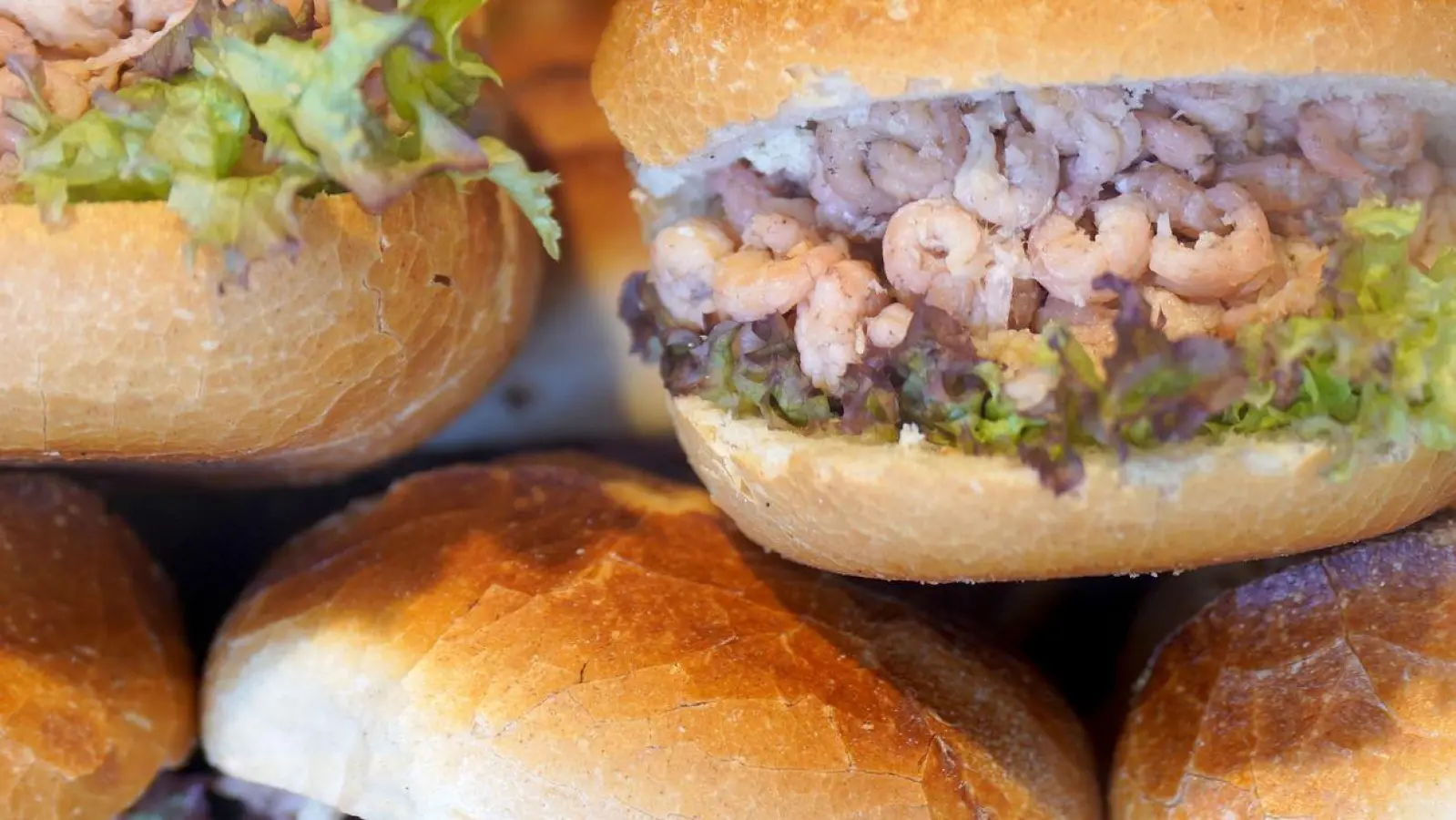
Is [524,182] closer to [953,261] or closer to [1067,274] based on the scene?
[953,261]

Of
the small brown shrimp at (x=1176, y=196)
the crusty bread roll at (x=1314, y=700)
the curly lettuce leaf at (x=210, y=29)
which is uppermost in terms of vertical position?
the curly lettuce leaf at (x=210, y=29)

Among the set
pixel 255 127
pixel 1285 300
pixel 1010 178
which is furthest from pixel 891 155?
pixel 255 127

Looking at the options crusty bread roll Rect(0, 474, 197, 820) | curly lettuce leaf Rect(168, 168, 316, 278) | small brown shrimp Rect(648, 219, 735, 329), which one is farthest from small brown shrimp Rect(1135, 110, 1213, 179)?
crusty bread roll Rect(0, 474, 197, 820)

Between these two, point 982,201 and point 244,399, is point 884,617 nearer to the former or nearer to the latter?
point 982,201

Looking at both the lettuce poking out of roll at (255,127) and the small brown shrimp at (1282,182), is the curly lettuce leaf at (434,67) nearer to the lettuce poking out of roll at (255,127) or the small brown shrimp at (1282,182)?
the lettuce poking out of roll at (255,127)

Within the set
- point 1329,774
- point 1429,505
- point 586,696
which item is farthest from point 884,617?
point 1429,505

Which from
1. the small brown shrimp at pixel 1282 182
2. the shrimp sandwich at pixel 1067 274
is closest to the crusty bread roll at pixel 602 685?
the shrimp sandwich at pixel 1067 274
